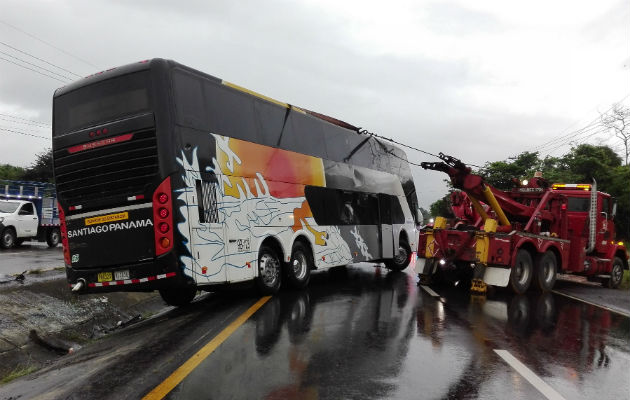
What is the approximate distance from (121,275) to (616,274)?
1357 centimetres

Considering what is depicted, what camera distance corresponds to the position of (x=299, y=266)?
1085 cm

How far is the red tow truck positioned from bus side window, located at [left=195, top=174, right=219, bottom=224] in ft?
18.4

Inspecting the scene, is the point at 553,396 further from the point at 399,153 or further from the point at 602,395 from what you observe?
the point at 399,153

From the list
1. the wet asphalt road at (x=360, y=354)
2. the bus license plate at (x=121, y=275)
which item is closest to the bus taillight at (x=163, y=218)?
the bus license plate at (x=121, y=275)

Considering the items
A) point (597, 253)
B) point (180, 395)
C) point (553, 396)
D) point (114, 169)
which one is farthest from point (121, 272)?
point (597, 253)

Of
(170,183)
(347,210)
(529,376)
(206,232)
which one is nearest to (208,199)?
(206,232)

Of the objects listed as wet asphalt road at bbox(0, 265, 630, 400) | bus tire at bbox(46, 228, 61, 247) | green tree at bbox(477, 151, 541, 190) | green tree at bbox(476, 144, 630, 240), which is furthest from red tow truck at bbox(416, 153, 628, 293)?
green tree at bbox(477, 151, 541, 190)

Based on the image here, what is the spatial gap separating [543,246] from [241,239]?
711cm

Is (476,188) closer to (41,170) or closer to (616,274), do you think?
(616,274)

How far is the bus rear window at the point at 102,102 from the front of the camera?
767 cm

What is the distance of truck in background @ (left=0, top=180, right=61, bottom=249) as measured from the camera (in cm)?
1902

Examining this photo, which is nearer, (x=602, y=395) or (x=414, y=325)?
(x=602, y=395)

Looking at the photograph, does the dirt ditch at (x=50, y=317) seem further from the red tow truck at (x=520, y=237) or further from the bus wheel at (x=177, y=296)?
the red tow truck at (x=520, y=237)

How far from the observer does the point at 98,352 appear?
596cm
